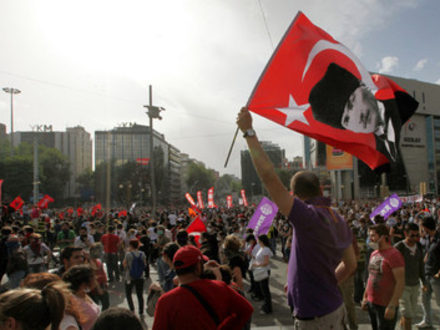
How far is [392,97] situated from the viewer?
4.36 meters

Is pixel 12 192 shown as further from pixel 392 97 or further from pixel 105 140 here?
pixel 392 97

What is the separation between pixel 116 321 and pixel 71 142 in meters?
135

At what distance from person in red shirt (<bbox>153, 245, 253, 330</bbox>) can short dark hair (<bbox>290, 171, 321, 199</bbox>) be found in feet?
3.05

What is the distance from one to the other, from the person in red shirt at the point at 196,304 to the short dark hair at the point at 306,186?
36.6 inches

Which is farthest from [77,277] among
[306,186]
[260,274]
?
[260,274]

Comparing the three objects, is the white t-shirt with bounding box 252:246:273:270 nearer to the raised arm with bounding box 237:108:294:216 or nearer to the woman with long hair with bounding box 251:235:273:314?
the woman with long hair with bounding box 251:235:273:314

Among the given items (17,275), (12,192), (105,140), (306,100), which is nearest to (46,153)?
(12,192)

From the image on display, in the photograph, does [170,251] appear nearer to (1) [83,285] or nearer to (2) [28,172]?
(1) [83,285]

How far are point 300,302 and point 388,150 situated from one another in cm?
260

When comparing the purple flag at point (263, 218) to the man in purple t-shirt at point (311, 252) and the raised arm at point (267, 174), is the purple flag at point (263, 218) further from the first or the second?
the raised arm at point (267, 174)

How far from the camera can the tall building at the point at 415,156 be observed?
2763 inches

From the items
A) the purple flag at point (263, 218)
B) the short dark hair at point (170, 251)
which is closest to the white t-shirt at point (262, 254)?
the purple flag at point (263, 218)

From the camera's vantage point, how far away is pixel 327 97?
404 cm

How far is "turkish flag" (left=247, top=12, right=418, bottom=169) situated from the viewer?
3840 millimetres
